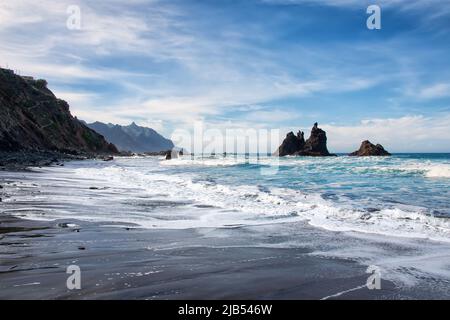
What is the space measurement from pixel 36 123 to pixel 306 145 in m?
61.6

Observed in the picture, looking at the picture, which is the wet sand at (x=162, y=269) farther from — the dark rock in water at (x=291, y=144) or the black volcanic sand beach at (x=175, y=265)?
the dark rock in water at (x=291, y=144)

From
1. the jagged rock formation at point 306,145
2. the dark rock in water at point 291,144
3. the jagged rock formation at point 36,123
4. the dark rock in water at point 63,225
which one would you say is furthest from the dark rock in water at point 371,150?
the dark rock in water at point 63,225

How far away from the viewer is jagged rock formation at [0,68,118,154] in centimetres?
5403

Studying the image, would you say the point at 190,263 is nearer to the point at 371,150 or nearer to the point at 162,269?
the point at 162,269

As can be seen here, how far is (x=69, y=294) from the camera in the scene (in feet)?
14.0

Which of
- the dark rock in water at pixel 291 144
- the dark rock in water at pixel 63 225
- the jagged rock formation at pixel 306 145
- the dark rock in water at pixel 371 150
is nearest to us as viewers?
the dark rock in water at pixel 63 225

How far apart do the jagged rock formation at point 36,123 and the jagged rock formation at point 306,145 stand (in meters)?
49.3

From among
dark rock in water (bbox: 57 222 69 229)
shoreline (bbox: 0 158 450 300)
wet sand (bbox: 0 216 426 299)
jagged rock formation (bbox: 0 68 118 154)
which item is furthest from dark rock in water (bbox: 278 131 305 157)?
wet sand (bbox: 0 216 426 299)

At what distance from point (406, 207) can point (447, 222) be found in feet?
8.68

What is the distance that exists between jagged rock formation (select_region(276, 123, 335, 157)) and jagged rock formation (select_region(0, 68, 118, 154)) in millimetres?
49314

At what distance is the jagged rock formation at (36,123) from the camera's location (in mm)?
54031

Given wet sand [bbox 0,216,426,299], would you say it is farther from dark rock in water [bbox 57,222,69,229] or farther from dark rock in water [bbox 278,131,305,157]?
dark rock in water [bbox 278,131,305,157]
